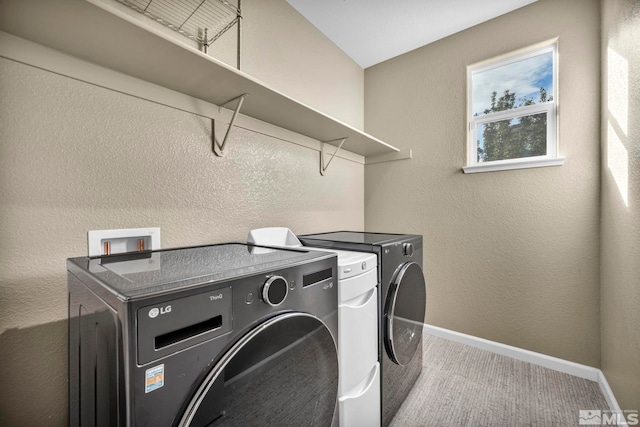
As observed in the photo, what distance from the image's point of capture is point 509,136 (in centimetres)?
215

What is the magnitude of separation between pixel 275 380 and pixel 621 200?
1.87m

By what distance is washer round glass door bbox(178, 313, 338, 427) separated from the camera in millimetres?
641

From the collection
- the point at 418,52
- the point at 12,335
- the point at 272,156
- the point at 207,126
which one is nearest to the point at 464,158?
the point at 418,52

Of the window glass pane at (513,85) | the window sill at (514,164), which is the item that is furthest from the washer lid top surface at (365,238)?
the window glass pane at (513,85)

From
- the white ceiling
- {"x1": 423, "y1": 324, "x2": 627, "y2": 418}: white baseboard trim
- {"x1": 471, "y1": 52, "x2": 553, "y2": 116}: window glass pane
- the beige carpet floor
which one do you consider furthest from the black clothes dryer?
the white ceiling

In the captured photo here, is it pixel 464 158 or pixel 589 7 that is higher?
pixel 589 7

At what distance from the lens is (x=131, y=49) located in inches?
38.7

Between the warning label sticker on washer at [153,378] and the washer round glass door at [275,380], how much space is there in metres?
0.09

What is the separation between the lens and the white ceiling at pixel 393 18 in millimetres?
1956

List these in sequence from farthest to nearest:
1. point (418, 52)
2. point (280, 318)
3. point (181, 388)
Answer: point (418, 52) → point (280, 318) → point (181, 388)

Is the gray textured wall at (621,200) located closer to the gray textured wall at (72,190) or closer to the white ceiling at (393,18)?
the white ceiling at (393,18)

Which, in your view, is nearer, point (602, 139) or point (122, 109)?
point (122, 109)

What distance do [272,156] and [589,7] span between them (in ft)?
7.51

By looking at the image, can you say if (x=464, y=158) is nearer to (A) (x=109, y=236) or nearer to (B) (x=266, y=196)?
(B) (x=266, y=196)
